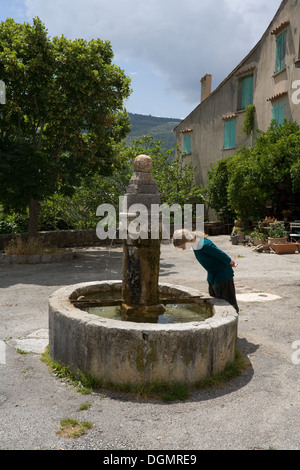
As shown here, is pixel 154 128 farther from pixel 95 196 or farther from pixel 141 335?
pixel 141 335

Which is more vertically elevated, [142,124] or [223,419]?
[142,124]

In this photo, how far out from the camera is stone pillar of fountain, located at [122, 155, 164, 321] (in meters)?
5.09

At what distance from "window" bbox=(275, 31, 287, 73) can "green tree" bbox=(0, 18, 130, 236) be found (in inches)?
336

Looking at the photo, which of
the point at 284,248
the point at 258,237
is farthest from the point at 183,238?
the point at 258,237

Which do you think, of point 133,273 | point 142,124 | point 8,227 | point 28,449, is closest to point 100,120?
point 8,227

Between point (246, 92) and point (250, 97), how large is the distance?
0.53m

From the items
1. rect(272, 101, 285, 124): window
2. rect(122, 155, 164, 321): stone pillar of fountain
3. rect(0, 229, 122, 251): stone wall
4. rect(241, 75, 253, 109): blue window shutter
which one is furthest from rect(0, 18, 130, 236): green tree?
rect(241, 75, 253, 109): blue window shutter

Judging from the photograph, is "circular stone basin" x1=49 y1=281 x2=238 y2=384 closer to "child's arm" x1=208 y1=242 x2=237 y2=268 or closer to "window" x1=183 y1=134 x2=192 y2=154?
"child's arm" x1=208 y1=242 x2=237 y2=268

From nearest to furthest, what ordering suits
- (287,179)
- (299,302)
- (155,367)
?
(155,367) < (299,302) < (287,179)

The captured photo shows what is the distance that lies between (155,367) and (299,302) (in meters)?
4.56

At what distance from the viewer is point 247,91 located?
22.0 m

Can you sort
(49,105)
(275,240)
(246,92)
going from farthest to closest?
(246,92) → (275,240) → (49,105)

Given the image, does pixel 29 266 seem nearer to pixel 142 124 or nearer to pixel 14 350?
pixel 14 350
